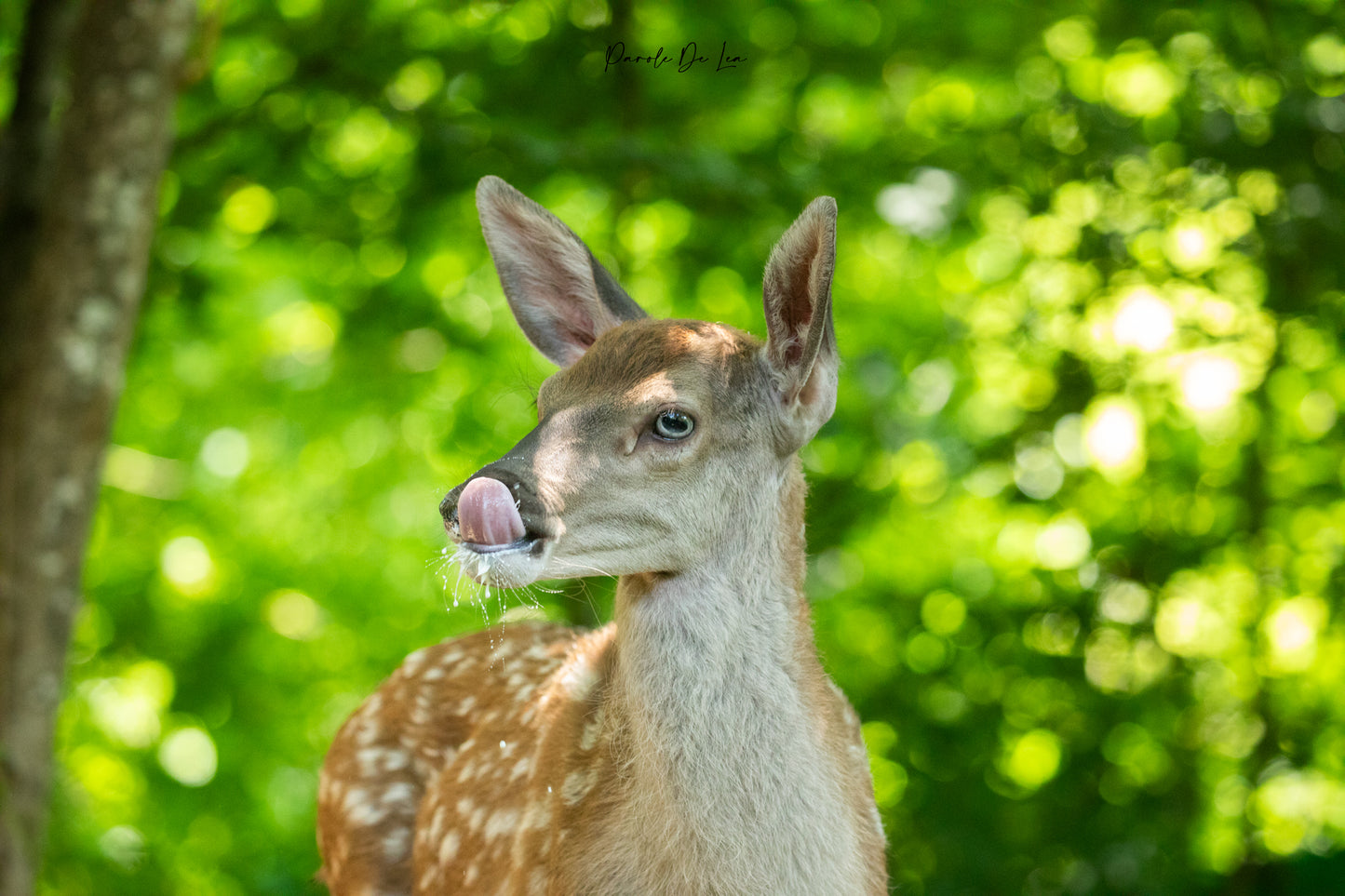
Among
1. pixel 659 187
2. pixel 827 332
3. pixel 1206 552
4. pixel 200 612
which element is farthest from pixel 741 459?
pixel 200 612

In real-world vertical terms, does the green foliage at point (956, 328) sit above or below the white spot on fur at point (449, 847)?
above

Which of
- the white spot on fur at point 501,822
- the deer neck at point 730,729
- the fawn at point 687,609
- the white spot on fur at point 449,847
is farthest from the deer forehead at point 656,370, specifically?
the white spot on fur at point 449,847

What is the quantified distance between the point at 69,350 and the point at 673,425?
262 centimetres

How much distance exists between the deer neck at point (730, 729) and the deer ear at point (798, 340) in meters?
0.25

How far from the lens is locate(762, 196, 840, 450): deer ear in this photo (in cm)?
235

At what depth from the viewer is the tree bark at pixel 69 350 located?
4082 millimetres

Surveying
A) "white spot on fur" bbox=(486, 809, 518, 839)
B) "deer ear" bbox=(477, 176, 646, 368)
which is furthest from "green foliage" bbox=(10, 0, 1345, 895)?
"white spot on fur" bbox=(486, 809, 518, 839)

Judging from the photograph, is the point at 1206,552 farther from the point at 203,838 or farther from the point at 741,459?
the point at 203,838

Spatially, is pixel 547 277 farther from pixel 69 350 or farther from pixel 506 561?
pixel 69 350

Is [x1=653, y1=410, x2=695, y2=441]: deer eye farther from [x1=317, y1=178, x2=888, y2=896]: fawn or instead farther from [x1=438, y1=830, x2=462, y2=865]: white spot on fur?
[x1=438, y1=830, x2=462, y2=865]: white spot on fur

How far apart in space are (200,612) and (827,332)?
4758 millimetres

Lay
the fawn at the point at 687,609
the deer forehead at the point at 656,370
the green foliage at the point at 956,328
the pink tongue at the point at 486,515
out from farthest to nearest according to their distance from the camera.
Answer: the green foliage at the point at 956,328
the deer forehead at the point at 656,370
the fawn at the point at 687,609
the pink tongue at the point at 486,515

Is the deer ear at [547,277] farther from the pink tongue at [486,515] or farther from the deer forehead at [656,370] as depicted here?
the pink tongue at [486,515]

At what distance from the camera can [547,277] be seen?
9.61ft
